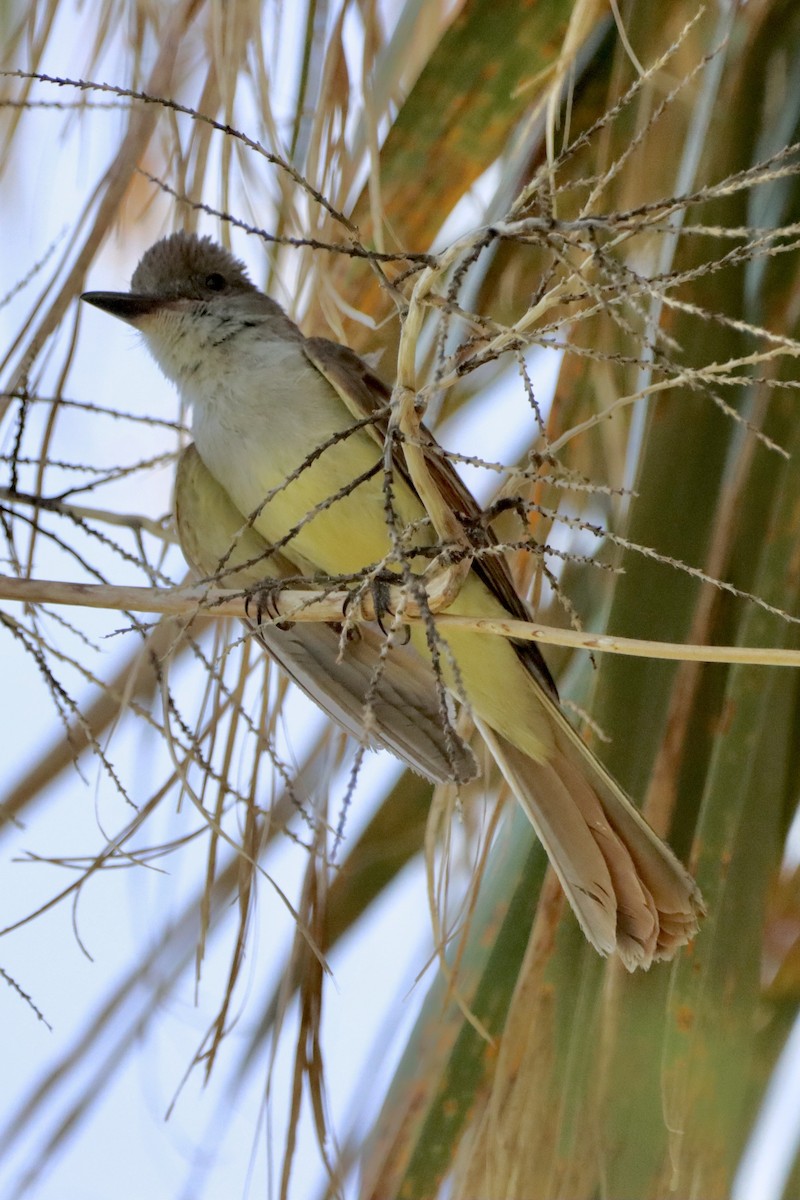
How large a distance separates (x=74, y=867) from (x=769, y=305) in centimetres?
91

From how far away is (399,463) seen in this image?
1658 millimetres

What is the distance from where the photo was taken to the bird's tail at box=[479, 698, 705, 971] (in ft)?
4.04

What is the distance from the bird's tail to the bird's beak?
853mm

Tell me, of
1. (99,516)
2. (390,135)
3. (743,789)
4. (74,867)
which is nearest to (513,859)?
(743,789)

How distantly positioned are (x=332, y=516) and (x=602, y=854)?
65 centimetres

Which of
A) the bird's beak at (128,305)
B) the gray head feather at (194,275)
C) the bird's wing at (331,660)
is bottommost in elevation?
the bird's wing at (331,660)

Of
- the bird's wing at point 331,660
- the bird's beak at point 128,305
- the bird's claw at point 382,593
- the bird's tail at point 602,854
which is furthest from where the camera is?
the bird's beak at point 128,305

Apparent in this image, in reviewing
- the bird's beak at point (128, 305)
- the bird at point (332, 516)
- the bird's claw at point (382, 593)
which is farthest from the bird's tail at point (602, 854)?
the bird's beak at point (128, 305)

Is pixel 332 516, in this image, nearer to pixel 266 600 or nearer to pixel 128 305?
pixel 266 600

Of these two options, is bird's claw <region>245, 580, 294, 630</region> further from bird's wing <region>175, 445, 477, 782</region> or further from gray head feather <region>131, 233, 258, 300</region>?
gray head feather <region>131, 233, 258, 300</region>

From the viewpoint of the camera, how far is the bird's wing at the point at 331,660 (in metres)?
1.72

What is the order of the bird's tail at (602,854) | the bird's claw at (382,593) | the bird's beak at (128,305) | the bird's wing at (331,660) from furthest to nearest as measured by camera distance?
the bird's beak at (128,305) < the bird's wing at (331,660) < the bird's claw at (382,593) < the bird's tail at (602,854)

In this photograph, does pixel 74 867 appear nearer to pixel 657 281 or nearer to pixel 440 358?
pixel 440 358

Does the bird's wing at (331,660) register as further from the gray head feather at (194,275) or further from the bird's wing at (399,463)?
the gray head feather at (194,275)
